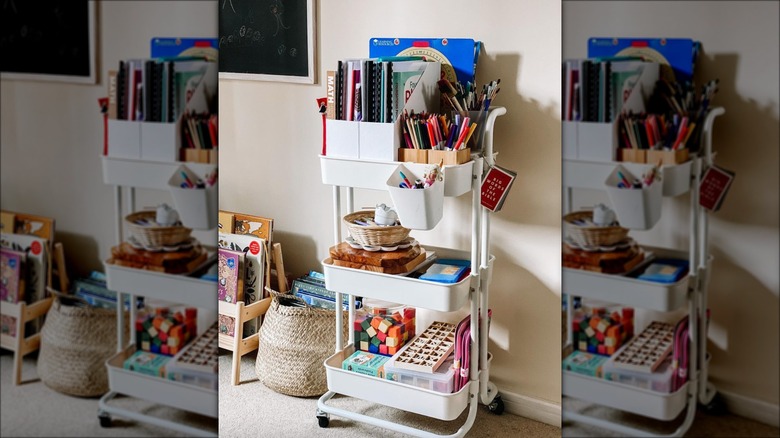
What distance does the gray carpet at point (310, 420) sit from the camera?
196 centimetres

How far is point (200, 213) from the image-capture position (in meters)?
0.49

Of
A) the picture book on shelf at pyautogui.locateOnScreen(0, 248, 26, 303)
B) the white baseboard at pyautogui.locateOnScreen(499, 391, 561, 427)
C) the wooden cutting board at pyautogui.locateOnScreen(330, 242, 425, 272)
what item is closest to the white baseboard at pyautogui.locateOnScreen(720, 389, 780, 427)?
the picture book on shelf at pyautogui.locateOnScreen(0, 248, 26, 303)

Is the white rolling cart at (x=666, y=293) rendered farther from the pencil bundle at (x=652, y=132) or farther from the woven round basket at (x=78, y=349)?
the woven round basket at (x=78, y=349)

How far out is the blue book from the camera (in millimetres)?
1773

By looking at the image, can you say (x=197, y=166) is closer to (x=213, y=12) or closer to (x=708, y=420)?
(x=213, y=12)

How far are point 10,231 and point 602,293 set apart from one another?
443 mm

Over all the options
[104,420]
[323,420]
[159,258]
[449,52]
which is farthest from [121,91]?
[323,420]

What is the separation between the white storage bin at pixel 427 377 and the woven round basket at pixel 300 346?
10.9 inches

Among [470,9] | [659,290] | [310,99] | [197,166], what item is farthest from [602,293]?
[310,99]

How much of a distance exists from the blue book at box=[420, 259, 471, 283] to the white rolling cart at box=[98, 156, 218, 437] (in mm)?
1280

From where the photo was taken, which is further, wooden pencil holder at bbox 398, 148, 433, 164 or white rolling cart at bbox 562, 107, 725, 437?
wooden pencil holder at bbox 398, 148, 433, 164

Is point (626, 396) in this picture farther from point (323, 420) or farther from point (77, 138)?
point (323, 420)

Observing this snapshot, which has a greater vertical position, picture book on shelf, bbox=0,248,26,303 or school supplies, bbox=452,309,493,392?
picture book on shelf, bbox=0,248,26,303

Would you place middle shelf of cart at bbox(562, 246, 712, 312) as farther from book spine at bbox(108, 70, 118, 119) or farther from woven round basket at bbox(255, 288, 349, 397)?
woven round basket at bbox(255, 288, 349, 397)
